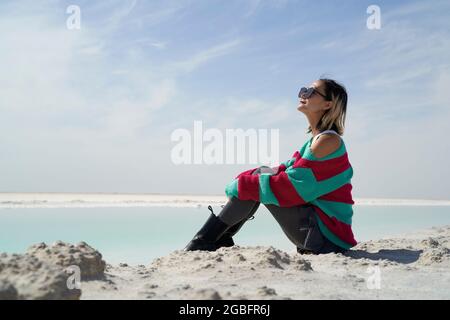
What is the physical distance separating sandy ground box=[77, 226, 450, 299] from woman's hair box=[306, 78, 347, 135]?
1.01 meters

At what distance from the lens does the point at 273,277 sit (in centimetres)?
264

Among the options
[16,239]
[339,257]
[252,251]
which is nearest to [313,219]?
[339,257]

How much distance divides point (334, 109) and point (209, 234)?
1395 mm

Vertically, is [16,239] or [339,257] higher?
[339,257]

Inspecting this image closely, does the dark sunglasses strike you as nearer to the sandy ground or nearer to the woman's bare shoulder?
the woman's bare shoulder

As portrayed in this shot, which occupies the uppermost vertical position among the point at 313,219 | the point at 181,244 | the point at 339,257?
the point at 313,219

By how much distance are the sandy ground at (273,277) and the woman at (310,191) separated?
0.18 meters

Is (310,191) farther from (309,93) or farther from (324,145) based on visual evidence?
(309,93)

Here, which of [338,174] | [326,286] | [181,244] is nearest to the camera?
[326,286]

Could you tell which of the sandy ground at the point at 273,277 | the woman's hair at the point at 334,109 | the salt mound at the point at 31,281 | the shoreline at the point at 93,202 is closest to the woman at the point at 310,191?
the woman's hair at the point at 334,109
